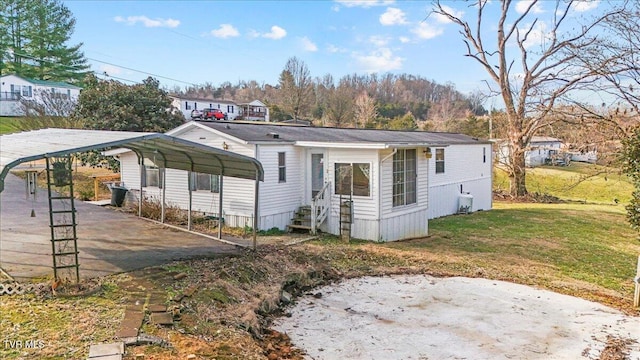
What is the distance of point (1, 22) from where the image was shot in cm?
3997

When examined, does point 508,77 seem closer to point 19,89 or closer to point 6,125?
point 6,125

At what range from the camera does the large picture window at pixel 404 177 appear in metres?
13.3

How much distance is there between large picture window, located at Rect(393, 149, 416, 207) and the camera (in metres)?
13.3

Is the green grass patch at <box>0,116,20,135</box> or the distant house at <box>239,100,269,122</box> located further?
the distant house at <box>239,100,269,122</box>

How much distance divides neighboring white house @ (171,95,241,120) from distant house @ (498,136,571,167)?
31.1m

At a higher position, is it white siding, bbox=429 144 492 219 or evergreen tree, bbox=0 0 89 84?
evergreen tree, bbox=0 0 89 84

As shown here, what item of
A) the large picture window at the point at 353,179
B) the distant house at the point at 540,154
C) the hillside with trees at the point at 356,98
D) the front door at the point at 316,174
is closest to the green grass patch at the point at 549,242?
the large picture window at the point at 353,179

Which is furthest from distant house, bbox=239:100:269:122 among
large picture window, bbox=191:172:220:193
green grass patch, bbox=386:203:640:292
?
large picture window, bbox=191:172:220:193

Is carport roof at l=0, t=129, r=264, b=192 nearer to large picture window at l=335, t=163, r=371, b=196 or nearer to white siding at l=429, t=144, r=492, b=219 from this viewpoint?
large picture window at l=335, t=163, r=371, b=196

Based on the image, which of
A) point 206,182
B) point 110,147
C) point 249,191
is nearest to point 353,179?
point 249,191

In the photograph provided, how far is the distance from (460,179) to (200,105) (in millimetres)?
38644

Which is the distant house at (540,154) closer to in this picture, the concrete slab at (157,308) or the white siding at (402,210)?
the white siding at (402,210)

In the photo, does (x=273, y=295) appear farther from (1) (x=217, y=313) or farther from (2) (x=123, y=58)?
(2) (x=123, y=58)

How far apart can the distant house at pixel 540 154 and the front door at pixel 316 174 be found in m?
14.7
